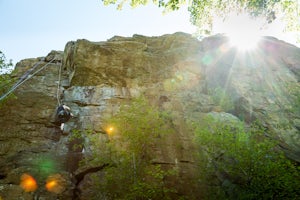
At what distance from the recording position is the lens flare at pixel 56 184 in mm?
10461

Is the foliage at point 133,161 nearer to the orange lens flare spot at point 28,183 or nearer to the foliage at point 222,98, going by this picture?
the orange lens flare spot at point 28,183

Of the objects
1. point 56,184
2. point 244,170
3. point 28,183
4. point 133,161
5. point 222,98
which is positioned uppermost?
point 222,98

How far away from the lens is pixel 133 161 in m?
10.2

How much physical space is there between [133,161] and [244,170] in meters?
4.48

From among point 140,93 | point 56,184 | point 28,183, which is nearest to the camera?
point 28,183

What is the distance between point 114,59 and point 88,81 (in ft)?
9.05

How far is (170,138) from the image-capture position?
43.7 ft

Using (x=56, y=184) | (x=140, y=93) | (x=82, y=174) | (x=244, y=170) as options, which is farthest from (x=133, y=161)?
(x=140, y=93)

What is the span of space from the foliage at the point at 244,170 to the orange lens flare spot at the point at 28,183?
7160 mm

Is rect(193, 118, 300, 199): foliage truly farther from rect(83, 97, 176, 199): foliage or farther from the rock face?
rect(83, 97, 176, 199): foliage

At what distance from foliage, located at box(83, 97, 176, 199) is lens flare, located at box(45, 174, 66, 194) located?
1470 millimetres

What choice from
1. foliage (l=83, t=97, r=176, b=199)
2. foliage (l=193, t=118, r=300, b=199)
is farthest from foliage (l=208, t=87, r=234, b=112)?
foliage (l=83, t=97, r=176, b=199)

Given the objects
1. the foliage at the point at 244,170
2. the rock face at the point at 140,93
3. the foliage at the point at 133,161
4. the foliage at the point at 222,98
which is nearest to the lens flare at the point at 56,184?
the rock face at the point at 140,93

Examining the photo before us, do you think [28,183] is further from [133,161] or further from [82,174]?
[133,161]
